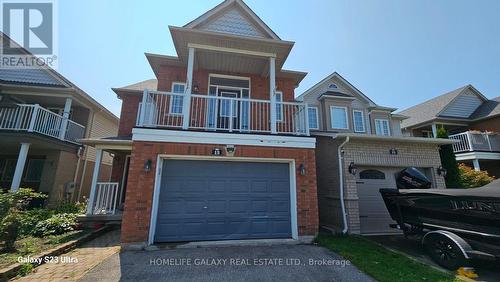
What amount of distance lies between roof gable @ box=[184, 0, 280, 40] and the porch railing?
7.05m

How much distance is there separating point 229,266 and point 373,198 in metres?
5.92

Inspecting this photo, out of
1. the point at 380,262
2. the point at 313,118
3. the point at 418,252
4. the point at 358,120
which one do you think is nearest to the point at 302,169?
the point at 380,262

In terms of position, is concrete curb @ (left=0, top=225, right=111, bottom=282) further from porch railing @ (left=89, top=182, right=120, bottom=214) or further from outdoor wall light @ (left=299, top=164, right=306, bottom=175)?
outdoor wall light @ (left=299, top=164, right=306, bottom=175)

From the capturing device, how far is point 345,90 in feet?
47.5

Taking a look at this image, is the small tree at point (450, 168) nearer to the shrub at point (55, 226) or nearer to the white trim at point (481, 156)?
the white trim at point (481, 156)

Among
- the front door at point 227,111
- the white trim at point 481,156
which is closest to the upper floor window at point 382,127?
the white trim at point 481,156

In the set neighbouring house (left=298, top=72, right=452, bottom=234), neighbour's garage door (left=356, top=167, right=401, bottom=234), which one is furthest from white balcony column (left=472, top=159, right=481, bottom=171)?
neighbour's garage door (left=356, top=167, right=401, bottom=234)

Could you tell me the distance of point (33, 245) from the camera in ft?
18.6

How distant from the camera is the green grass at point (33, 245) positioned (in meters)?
4.68

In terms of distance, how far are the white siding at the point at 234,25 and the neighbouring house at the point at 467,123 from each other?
1402 centimetres

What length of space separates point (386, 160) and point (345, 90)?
25.6 ft

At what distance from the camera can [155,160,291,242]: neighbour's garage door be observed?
5977 mm

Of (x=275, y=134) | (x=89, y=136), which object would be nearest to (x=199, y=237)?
(x=275, y=134)

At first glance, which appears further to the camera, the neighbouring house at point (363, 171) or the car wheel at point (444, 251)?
the neighbouring house at point (363, 171)
